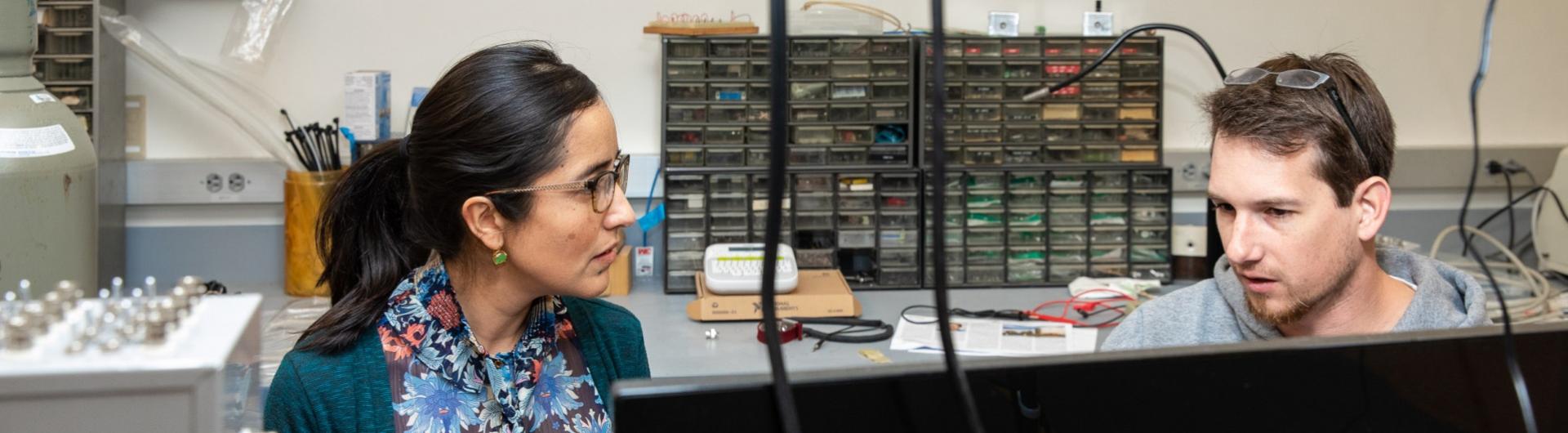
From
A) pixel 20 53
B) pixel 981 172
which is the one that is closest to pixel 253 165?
pixel 20 53

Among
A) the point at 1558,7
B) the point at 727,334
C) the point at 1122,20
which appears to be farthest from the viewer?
the point at 1558,7

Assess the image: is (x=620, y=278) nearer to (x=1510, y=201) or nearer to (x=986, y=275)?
(x=986, y=275)

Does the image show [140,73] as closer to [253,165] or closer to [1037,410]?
[253,165]

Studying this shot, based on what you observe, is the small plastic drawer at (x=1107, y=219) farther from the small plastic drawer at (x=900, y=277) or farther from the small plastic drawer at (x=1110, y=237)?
the small plastic drawer at (x=900, y=277)

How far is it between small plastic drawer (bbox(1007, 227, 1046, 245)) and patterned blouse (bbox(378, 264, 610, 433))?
1318 millimetres

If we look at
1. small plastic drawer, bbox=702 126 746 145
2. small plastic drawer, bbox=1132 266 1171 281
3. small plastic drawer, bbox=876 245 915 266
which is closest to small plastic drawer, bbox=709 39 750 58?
small plastic drawer, bbox=702 126 746 145

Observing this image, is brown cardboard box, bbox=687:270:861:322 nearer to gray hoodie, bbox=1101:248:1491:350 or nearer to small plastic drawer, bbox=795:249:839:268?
small plastic drawer, bbox=795:249:839:268

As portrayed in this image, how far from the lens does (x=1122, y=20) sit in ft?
8.49

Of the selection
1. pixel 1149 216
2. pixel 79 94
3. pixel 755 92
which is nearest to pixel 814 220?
pixel 755 92

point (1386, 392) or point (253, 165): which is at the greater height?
point (253, 165)

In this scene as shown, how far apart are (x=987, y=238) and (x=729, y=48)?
0.61 metres

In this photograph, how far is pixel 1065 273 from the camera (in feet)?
8.25

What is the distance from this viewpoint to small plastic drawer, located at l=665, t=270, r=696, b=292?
240cm

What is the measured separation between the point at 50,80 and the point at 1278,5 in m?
2.32
